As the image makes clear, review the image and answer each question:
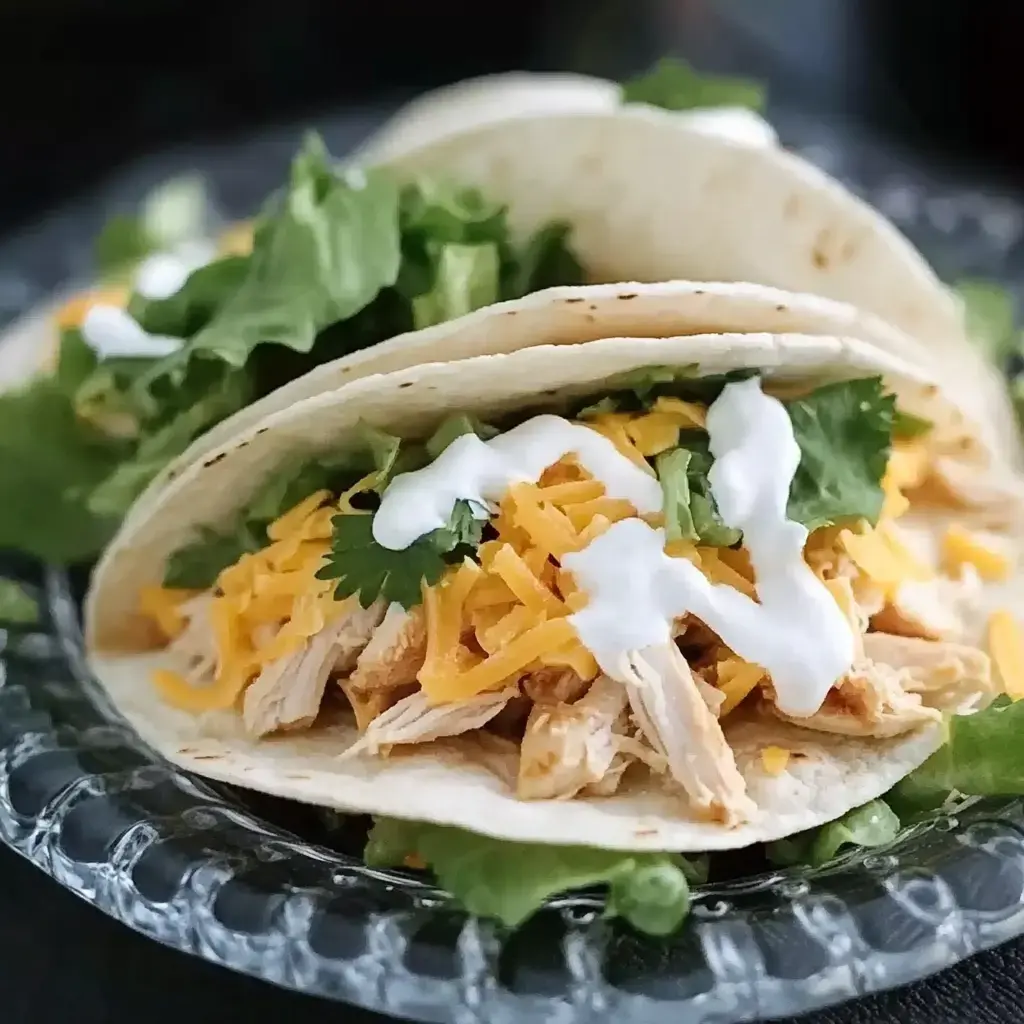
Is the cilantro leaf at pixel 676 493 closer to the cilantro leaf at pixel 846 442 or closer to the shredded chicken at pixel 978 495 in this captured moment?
the cilantro leaf at pixel 846 442

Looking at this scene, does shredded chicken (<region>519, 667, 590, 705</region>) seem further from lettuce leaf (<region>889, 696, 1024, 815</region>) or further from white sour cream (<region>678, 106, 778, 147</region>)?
white sour cream (<region>678, 106, 778, 147</region>)

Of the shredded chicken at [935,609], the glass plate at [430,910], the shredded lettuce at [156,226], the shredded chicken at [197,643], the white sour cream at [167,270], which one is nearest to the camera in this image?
the glass plate at [430,910]

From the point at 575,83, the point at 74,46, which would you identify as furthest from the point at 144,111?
the point at 575,83

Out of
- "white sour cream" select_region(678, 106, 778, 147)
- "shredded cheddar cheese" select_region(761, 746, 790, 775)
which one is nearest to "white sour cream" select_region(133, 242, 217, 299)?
"white sour cream" select_region(678, 106, 778, 147)

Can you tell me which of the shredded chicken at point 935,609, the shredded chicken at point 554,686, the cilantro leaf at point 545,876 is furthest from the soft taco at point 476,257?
the cilantro leaf at point 545,876

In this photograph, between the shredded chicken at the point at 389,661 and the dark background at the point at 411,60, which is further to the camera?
the dark background at the point at 411,60

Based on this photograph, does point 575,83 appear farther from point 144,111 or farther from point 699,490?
point 144,111
